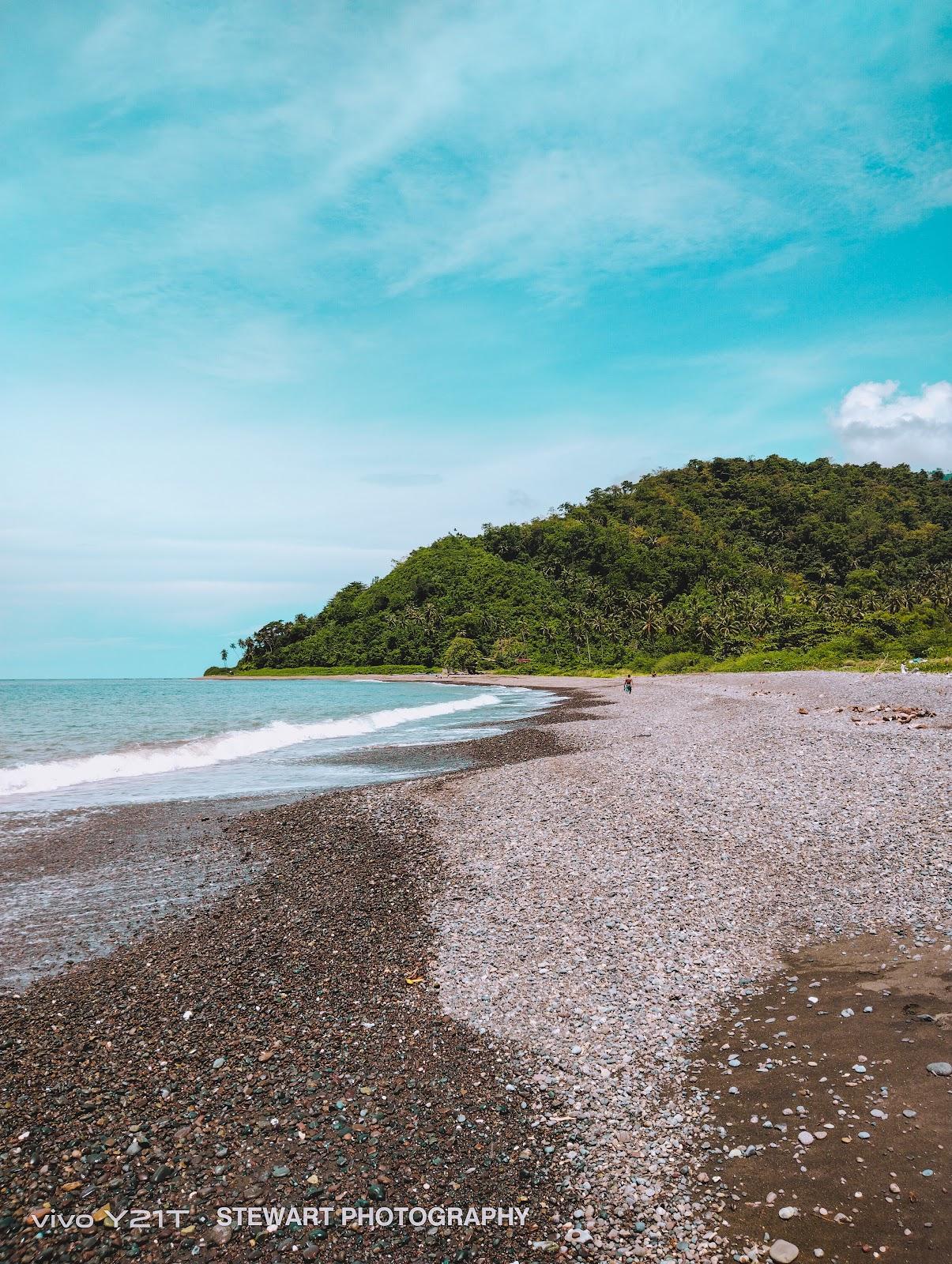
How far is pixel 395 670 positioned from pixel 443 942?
5434 inches

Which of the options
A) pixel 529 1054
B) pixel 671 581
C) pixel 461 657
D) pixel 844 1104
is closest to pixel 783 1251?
pixel 844 1104

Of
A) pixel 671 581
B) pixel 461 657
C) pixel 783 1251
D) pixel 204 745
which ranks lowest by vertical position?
pixel 783 1251

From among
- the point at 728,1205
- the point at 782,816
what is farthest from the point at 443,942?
the point at 782,816

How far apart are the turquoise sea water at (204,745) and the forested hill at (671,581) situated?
2160 inches

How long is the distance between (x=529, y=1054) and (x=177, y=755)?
2454 centimetres

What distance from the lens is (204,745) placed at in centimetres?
3050

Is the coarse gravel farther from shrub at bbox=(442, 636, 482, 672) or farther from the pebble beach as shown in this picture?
shrub at bbox=(442, 636, 482, 672)

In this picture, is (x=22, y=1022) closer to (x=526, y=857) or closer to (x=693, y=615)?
(x=526, y=857)

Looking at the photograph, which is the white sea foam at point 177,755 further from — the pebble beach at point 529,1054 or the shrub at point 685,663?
the shrub at point 685,663

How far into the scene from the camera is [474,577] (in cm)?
16112

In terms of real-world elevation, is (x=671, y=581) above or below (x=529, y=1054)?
above

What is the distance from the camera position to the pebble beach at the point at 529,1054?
175 inches

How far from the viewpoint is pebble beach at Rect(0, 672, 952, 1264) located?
14.6ft

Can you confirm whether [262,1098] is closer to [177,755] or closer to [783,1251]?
[783,1251]
